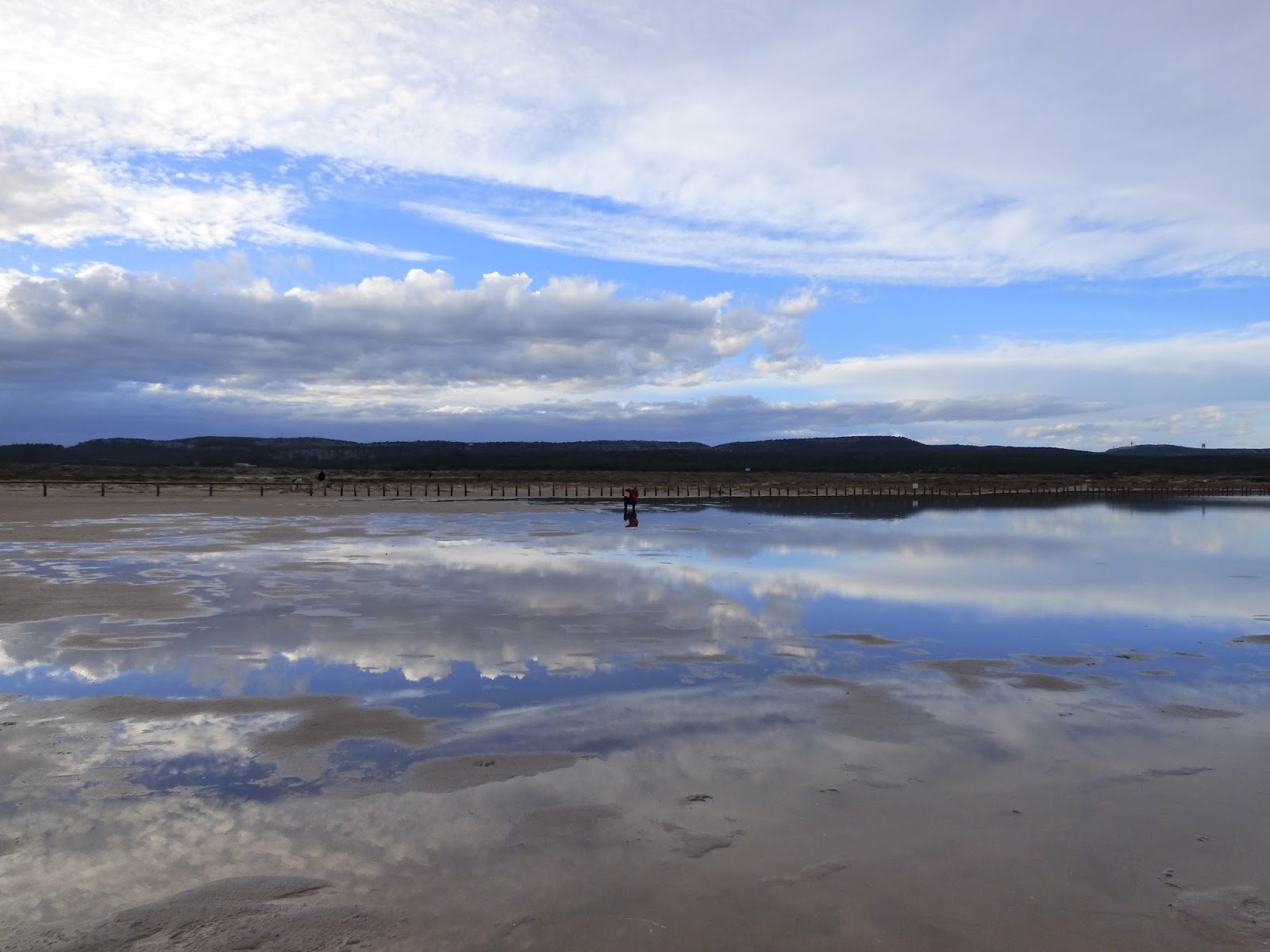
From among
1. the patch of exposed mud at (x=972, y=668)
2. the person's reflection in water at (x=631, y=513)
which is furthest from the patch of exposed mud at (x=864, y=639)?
the person's reflection in water at (x=631, y=513)

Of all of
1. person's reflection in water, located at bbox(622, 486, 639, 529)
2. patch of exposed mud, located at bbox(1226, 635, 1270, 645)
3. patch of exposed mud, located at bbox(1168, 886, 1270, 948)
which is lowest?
patch of exposed mud, located at bbox(1168, 886, 1270, 948)

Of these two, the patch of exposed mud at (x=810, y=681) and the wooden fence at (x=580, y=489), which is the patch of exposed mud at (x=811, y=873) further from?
the wooden fence at (x=580, y=489)

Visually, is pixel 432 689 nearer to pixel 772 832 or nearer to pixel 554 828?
pixel 554 828

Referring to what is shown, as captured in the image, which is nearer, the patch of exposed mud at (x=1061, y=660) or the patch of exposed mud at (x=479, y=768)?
the patch of exposed mud at (x=479, y=768)

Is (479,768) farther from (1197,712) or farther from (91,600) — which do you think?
(91,600)

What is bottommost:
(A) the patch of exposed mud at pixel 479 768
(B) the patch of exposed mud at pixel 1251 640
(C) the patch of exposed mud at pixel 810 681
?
(B) the patch of exposed mud at pixel 1251 640

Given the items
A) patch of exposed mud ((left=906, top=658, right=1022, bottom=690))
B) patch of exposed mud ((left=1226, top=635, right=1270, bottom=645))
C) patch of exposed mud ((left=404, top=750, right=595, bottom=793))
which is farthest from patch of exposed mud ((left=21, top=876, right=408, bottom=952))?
patch of exposed mud ((left=1226, top=635, right=1270, bottom=645))

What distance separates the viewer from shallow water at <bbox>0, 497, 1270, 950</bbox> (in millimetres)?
5012

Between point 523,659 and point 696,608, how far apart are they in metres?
4.45

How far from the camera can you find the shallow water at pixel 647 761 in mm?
5012

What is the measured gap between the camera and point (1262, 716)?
8.80m

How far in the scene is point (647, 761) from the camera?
727cm

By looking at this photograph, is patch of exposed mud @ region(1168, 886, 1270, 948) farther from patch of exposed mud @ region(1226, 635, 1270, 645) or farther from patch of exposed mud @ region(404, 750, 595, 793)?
patch of exposed mud @ region(1226, 635, 1270, 645)

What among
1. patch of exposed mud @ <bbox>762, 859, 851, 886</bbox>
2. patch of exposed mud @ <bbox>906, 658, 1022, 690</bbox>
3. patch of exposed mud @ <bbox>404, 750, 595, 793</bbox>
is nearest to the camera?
patch of exposed mud @ <bbox>762, 859, 851, 886</bbox>
